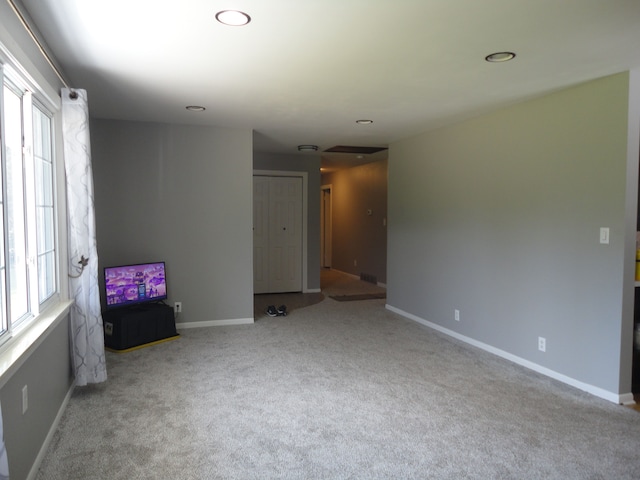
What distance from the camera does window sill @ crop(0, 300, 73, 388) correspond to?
1802 millimetres

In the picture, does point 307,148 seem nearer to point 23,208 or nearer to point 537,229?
point 537,229

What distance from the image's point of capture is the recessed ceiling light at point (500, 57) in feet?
8.64

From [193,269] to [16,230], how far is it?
2.68m

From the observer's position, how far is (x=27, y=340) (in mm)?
2146

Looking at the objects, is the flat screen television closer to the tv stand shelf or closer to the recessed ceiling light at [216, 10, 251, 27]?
the tv stand shelf

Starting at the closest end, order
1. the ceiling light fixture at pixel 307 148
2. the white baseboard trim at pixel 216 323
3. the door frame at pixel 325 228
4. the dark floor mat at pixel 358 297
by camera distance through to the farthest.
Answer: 1. the white baseboard trim at pixel 216 323
2. the ceiling light fixture at pixel 307 148
3. the dark floor mat at pixel 358 297
4. the door frame at pixel 325 228

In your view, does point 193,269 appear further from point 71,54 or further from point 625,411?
point 625,411

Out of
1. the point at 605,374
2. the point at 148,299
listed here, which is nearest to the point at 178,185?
the point at 148,299

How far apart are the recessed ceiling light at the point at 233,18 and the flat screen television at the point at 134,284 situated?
9.82 feet

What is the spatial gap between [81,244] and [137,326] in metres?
1.38

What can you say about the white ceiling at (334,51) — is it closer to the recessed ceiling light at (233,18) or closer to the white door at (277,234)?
the recessed ceiling light at (233,18)

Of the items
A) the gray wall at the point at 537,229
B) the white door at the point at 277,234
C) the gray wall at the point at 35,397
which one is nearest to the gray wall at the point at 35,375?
the gray wall at the point at 35,397

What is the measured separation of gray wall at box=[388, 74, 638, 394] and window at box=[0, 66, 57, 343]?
358 centimetres

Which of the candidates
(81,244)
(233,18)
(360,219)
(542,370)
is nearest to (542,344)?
(542,370)
